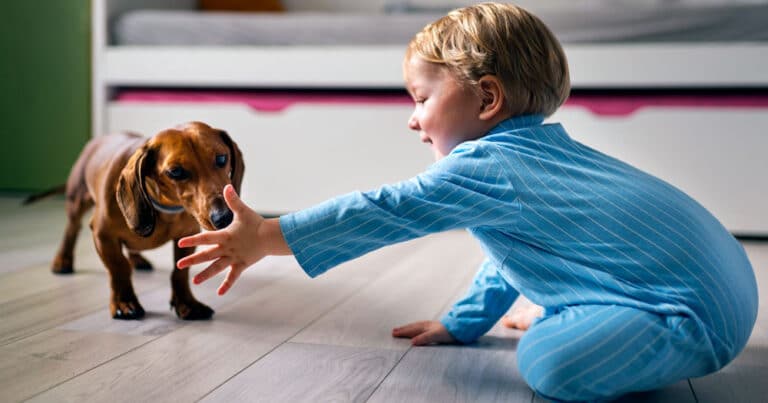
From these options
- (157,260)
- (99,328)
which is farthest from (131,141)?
(157,260)

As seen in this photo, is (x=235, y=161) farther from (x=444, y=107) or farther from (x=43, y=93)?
(x=43, y=93)

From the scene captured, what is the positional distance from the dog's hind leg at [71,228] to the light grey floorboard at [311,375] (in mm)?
633

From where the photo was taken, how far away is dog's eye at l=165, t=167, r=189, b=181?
3.18 ft

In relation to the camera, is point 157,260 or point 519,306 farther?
point 157,260

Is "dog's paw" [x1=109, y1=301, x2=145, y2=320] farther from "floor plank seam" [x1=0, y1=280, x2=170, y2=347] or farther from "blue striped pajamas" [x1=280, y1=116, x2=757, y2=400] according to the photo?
"blue striped pajamas" [x1=280, y1=116, x2=757, y2=400]

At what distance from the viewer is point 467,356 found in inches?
37.8

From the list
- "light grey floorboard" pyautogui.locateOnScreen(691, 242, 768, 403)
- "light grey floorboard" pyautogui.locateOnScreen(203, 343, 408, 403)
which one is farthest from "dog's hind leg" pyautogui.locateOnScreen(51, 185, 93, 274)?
"light grey floorboard" pyautogui.locateOnScreen(691, 242, 768, 403)

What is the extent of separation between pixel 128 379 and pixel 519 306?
65 cm

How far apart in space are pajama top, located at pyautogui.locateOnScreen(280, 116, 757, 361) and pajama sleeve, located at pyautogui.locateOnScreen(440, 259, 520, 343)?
14 centimetres

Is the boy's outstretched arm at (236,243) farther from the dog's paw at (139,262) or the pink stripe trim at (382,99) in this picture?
the pink stripe trim at (382,99)

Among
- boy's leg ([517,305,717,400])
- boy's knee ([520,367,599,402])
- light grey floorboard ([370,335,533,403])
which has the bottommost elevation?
light grey floorboard ([370,335,533,403])

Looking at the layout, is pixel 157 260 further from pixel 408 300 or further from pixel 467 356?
pixel 467 356

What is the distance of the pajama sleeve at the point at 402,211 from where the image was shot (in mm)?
782

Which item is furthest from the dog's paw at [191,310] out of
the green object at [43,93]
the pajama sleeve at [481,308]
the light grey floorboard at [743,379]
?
the green object at [43,93]
